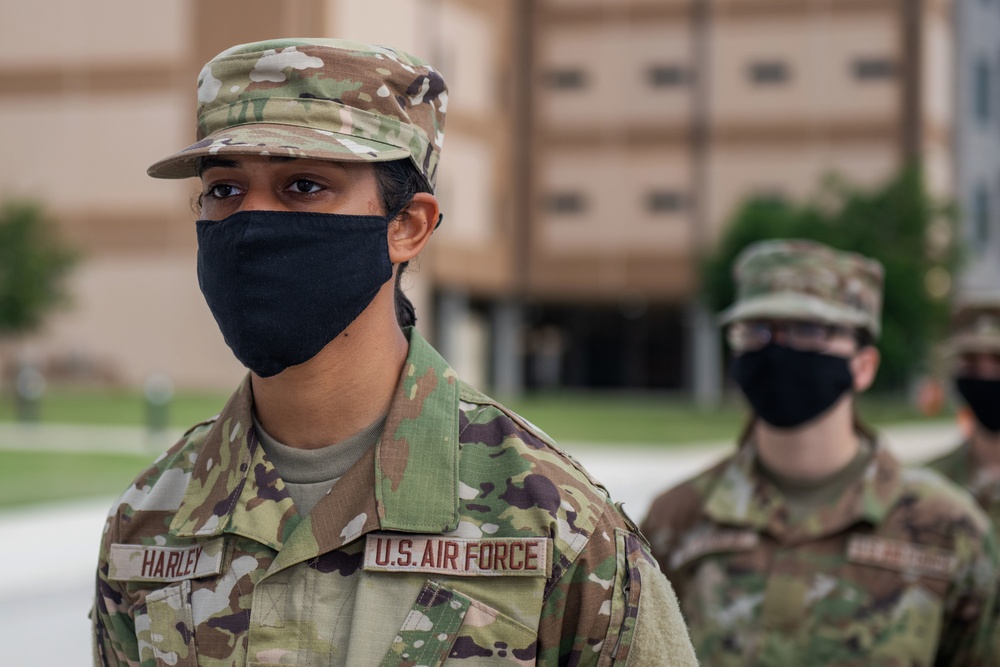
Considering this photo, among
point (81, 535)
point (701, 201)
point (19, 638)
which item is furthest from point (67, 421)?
point (701, 201)

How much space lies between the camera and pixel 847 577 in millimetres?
4207

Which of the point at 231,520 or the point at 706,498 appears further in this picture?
the point at 706,498

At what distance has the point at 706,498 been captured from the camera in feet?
14.6

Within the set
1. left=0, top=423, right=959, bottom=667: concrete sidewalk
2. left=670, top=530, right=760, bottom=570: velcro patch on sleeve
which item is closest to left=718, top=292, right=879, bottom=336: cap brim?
left=670, top=530, right=760, bottom=570: velcro patch on sleeve

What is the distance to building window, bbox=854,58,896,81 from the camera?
41.9m

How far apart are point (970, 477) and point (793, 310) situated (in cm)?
190

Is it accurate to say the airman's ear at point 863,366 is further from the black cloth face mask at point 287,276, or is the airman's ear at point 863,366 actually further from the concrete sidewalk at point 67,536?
the concrete sidewalk at point 67,536

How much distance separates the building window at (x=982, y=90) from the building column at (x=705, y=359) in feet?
36.4

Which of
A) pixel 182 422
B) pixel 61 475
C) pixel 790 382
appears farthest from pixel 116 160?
pixel 790 382

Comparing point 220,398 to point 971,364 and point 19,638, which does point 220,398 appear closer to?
point 19,638

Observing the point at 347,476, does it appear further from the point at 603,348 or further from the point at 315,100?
the point at 603,348

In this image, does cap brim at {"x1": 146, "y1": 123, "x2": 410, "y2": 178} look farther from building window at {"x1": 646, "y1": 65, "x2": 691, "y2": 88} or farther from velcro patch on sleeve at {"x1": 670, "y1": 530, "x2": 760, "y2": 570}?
building window at {"x1": 646, "y1": 65, "x2": 691, "y2": 88}

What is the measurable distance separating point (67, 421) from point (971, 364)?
21.0 m

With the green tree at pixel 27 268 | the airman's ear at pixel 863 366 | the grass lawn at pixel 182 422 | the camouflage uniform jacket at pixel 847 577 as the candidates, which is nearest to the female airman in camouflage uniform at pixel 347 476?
the camouflage uniform jacket at pixel 847 577
